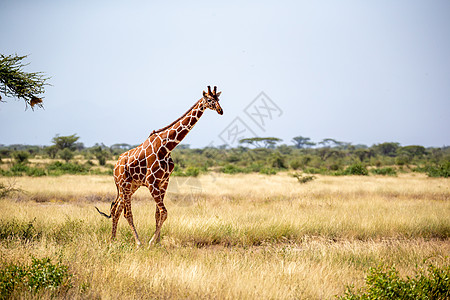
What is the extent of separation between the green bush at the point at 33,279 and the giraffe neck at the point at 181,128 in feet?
8.45

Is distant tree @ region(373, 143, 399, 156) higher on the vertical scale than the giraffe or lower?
higher

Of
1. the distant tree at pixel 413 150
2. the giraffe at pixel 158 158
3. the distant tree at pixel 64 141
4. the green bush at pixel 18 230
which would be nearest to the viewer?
the giraffe at pixel 158 158

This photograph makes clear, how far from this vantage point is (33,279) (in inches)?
173

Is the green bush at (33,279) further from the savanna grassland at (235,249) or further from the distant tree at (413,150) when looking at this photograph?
the distant tree at (413,150)

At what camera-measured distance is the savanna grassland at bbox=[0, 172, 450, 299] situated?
4508 millimetres

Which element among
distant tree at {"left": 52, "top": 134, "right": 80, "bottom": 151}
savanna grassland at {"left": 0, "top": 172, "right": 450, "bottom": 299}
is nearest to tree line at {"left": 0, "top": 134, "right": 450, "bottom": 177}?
distant tree at {"left": 52, "top": 134, "right": 80, "bottom": 151}

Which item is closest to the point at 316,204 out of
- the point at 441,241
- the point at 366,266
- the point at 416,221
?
the point at 416,221

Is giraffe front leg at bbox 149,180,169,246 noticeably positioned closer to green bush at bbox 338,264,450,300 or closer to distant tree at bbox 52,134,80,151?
→ green bush at bbox 338,264,450,300

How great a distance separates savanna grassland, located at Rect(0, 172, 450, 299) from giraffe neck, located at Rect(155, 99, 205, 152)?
2.02m

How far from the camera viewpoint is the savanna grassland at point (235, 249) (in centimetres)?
451

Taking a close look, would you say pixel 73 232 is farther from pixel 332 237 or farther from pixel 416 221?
pixel 416 221

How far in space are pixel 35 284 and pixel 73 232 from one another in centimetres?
304

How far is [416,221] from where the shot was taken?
30.9 feet

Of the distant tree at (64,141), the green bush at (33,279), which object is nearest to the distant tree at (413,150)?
the distant tree at (64,141)
